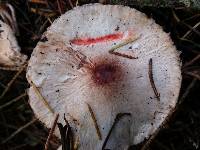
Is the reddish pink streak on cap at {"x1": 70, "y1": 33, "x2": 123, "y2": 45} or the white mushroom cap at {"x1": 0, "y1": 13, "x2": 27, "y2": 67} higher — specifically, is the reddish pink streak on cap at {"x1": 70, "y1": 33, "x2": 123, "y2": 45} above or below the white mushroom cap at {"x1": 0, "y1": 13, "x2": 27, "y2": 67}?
above

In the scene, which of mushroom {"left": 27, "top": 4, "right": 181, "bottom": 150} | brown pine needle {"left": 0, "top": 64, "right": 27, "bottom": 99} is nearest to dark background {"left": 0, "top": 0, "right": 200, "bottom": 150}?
brown pine needle {"left": 0, "top": 64, "right": 27, "bottom": 99}

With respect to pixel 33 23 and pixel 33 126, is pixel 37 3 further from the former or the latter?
pixel 33 126

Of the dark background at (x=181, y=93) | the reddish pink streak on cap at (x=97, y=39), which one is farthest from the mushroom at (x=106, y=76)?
the dark background at (x=181, y=93)

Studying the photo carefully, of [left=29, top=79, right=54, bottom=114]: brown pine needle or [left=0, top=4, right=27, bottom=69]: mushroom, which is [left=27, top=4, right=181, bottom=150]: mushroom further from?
[left=0, top=4, right=27, bottom=69]: mushroom

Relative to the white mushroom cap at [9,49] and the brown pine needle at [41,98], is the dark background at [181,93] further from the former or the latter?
the brown pine needle at [41,98]

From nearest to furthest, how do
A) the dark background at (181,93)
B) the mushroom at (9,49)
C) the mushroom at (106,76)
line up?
the mushroom at (106,76) → the dark background at (181,93) → the mushroom at (9,49)

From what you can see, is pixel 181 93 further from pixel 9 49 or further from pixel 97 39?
pixel 9 49
